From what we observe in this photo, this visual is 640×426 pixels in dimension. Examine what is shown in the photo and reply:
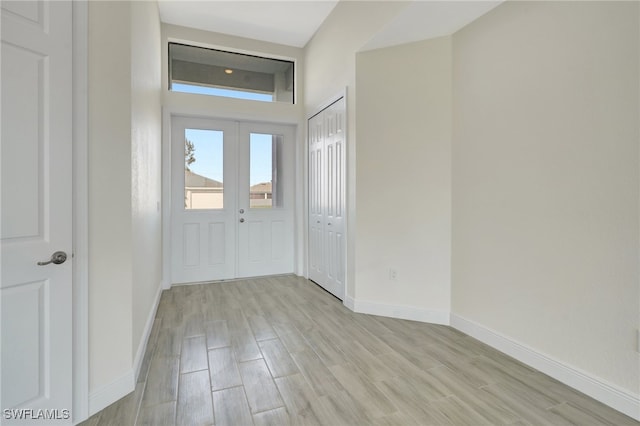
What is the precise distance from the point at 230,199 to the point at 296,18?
2.44 m

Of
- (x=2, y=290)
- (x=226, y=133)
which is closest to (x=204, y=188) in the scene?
(x=226, y=133)

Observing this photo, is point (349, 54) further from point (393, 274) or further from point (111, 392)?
point (111, 392)

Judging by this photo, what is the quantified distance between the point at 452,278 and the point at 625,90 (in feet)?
5.91

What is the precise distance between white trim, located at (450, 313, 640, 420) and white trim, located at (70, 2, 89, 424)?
2710 millimetres

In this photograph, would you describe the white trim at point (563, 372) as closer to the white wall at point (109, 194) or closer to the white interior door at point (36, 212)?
the white wall at point (109, 194)

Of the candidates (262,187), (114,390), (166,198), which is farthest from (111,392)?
(262,187)

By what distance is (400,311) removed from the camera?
3.07 meters

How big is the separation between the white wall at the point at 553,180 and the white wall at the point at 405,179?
154 mm

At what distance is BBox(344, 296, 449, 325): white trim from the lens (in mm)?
2955

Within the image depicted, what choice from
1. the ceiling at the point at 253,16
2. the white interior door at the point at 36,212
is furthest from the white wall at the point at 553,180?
the white interior door at the point at 36,212

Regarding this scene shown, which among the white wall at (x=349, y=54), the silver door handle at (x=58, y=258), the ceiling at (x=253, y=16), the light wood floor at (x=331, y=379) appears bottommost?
the light wood floor at (x=331, y=379)

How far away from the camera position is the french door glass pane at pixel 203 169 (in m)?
A: 4.22

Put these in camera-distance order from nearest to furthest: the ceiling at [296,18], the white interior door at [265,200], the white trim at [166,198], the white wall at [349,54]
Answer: the ceiling at [296,18] → the white wall at [349,54] → the white trim at [166,198] → the white interior door at [265,200]

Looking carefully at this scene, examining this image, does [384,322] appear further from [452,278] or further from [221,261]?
[221,261]
